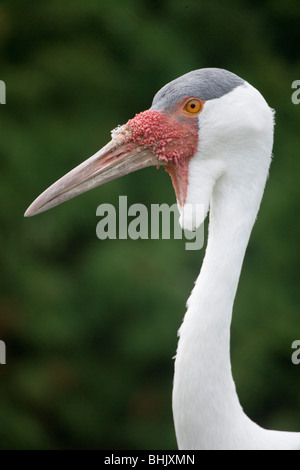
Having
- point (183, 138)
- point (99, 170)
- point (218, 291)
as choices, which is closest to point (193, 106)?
point (183, 138)

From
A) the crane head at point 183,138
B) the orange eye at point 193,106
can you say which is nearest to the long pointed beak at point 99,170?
the crane head at point 183,138

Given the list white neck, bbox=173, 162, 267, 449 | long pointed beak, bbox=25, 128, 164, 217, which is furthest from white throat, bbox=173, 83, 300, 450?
long pointed beak, bbox=25, 128, 164, 217

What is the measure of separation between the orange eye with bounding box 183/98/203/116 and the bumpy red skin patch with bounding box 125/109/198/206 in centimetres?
1

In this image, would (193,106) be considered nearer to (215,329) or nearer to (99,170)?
(99,170)

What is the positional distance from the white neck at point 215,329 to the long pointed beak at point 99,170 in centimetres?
23

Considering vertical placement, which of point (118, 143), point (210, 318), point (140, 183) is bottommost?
point (210, 318)

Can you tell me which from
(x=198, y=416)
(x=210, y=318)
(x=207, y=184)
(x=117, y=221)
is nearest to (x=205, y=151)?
(x=207, y=184)

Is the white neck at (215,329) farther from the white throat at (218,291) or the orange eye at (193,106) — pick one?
the orange eye at (193,106)

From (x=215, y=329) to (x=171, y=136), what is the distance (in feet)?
1.63

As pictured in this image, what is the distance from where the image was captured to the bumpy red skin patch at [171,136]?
1.74 m

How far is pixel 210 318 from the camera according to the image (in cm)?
168

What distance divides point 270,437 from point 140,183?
1.99 meters

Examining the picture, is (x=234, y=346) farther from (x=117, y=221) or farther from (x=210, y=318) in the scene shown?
(x=210, y=318)

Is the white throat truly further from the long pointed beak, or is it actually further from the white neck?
the long pointed beak
